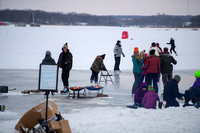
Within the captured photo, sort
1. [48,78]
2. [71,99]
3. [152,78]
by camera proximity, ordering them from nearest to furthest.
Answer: [48,78]
[71,99]
[152,78]

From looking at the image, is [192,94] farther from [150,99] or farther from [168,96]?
[150,99]

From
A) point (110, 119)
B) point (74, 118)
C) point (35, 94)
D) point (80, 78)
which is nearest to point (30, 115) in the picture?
point (74, 118)

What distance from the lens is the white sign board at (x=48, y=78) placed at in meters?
7.34

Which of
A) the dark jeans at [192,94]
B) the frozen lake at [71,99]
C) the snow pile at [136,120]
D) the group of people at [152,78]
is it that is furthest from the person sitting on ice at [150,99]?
the dark jeans at [192,94]

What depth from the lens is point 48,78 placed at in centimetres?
736

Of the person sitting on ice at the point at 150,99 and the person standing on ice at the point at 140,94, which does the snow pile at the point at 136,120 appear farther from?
the person standing on ice at the point at 140,94

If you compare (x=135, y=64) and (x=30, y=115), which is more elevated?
(x=135, y=64)

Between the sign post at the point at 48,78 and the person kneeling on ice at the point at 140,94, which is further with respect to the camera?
the person kneeling on ice at the point at 140,94

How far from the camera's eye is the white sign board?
734 cm

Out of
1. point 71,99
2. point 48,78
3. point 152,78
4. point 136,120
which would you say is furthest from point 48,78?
point 152,78

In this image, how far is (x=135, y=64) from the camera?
12.2 m

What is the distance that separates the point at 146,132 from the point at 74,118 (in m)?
1.90

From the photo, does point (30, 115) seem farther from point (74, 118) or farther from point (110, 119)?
point (110, 119)

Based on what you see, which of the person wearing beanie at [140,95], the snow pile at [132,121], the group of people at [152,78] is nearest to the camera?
the snow pile at [132,121]
